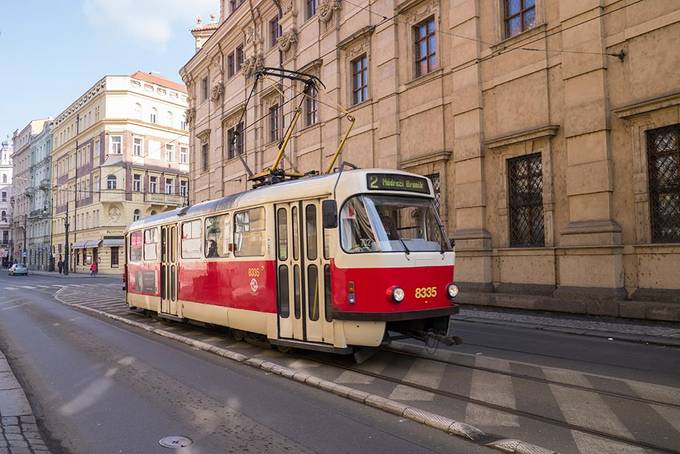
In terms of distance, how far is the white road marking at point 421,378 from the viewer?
6214 mm

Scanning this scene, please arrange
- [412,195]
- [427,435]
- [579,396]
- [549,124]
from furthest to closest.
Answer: [549,124], [412,195], [579,396], [427,435]

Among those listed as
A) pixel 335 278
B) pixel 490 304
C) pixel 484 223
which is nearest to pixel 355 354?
pixel 335 278

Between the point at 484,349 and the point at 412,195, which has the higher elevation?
the point at 412,195

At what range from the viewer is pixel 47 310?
57.0 feet

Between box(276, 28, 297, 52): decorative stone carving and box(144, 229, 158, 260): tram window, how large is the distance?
48.1 feet

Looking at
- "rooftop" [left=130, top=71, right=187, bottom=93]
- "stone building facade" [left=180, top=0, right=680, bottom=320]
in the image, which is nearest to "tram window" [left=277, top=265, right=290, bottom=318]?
"stone building facade" [left=180, top=0, right=680, bottom=320]

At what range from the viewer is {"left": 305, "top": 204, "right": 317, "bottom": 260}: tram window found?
8.02 meters

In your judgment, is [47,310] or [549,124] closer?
[549,124]

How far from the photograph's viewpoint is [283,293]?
8516mm

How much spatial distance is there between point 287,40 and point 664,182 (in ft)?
60.4

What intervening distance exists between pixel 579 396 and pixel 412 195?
349 centimetres

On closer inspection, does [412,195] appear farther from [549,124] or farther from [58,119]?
[58,119]

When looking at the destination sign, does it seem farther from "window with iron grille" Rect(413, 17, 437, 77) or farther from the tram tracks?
"window with iron grille" Rect(413, 17, 437, 77)

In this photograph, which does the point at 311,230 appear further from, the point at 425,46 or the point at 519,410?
the point at 425,46
